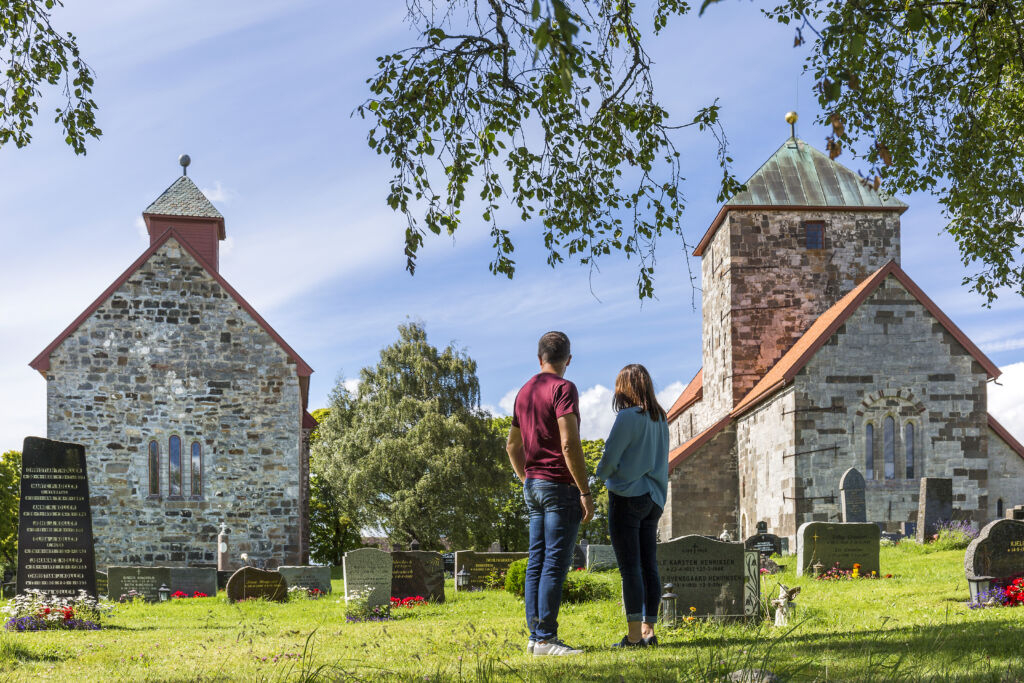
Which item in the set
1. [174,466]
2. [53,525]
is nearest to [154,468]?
[174,466]

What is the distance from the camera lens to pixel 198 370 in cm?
2455

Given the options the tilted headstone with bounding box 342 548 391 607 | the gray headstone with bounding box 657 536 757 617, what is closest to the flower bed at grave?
the tilted headstone with bounding box 342 548 391 607

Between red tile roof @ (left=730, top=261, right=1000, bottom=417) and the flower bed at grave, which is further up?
red tile roof @ (left=730, top=261, right=1000, bottom=417)

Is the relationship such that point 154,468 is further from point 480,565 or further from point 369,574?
point 369,574

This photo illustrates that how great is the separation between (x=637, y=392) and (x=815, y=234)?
25.1 m

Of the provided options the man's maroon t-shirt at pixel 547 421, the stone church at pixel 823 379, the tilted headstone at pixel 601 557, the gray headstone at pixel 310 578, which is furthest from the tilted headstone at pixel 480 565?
the man's maroon t-shirt at pixel 547 421

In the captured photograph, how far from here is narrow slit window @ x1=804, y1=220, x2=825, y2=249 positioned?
29734mm

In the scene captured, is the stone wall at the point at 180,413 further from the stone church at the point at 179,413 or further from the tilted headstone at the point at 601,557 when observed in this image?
the tilted headstone at the point at 601,557

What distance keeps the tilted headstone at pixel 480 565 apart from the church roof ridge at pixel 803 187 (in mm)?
14546

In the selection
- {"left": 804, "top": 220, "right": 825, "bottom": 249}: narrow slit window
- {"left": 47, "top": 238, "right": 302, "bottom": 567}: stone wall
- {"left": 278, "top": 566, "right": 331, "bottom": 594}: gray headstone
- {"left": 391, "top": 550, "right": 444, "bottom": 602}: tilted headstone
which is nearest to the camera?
{"left": 391, "top": 550, "right": 444, "bottom": 602}: tilted headstone

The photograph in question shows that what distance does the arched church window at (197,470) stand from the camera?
2405 centimetres

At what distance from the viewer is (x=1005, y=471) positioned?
24.1m

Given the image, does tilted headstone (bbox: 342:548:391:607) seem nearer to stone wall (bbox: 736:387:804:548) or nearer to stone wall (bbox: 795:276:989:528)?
stone wall (bbox: 736:387:804:548)

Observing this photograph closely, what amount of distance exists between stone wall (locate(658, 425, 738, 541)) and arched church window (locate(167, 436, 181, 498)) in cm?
1277
